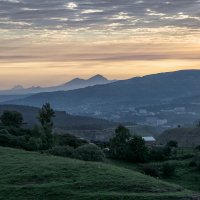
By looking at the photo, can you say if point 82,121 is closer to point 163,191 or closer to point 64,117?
point 64,117

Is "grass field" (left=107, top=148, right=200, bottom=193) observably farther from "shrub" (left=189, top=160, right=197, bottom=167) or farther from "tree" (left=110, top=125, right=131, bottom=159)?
"tree" (left=110, top=125, right=131, bottom=159)

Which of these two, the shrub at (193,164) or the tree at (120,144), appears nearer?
the shrub at (193,164)

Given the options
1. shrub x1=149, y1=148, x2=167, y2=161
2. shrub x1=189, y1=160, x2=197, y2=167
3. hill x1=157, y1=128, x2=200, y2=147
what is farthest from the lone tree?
hill x1=157, y1=128, x2=200, y2=147

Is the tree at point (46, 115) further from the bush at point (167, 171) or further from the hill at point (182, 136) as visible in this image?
the hill at point (182, 136)

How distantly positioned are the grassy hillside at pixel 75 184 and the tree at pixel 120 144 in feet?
80.8

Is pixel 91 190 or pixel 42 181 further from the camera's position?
pixel 42 181

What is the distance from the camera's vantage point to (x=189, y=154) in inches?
2496

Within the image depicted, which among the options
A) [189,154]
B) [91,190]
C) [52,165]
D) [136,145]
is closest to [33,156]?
[52,165]

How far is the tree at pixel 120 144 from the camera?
199 feet

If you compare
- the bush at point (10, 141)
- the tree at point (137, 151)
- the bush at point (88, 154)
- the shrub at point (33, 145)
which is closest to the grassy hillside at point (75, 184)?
the bush at point (88, 154)

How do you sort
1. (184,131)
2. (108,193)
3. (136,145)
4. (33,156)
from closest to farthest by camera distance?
(108,193)
(33,156)
(136,145)
(184,131)

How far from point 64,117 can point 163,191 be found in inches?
6438

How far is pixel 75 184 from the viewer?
30.1m

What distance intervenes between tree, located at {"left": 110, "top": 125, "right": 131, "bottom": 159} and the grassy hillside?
80.8 feet
